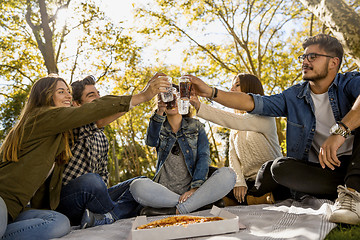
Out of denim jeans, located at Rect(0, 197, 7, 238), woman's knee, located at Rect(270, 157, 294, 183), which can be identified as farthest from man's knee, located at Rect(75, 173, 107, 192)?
woman's knee, located at Rect(270, 157, 294, 183)

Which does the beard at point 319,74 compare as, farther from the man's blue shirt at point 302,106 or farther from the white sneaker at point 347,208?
the white sneaker at point 347,208

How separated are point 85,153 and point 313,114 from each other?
236 cm

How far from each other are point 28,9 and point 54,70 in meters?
2.61

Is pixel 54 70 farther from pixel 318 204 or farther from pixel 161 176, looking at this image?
pixel 318 204

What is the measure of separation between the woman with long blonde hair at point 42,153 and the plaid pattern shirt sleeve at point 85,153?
16cm

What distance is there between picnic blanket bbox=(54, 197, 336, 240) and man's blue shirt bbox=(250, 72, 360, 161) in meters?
0.59

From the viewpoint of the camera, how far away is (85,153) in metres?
3.43

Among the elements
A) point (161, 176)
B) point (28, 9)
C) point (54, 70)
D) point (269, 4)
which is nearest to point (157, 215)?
point (161, 176)

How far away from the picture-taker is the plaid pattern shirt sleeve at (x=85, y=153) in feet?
10.7

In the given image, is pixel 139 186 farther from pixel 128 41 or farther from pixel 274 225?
pixel 128 41

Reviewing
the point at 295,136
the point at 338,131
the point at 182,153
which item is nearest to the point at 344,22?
the point at 295,136

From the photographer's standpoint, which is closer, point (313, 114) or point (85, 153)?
point (85, 153)

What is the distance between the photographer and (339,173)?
11.0ft

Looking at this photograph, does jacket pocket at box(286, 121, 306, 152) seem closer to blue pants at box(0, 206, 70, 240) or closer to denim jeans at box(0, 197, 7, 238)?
blue pants at box(0, 206, 70, 240)
